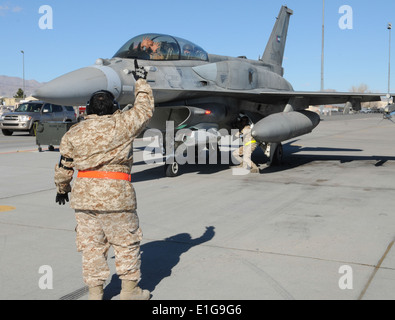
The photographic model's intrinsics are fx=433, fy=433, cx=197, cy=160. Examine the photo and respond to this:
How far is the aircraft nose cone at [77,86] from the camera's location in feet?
26.2

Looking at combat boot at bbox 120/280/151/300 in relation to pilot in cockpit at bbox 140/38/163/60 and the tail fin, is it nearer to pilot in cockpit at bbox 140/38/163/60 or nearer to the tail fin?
pilot in cockpit at bbox 140/38/163/60

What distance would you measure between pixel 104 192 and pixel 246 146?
328 inches

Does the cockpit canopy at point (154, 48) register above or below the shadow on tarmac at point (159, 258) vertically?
above

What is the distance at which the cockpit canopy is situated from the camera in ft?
32.6

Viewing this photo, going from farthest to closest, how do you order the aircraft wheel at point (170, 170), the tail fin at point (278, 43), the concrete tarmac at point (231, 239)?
the tail fin at point (278, 43) → the aircraft wheel at point (170, 170) → the concrete tarmac at point (231, 239)

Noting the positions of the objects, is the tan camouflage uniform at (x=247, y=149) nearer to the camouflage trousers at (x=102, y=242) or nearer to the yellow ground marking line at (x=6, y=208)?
the yellow ground marking line at (x=6, y=208)

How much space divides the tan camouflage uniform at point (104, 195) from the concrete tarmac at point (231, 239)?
1.56 feet

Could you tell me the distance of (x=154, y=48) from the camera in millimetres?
10117

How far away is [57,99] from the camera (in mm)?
8031

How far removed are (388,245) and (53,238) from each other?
4.20 metres

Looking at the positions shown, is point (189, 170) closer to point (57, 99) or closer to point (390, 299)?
point (57, 99)

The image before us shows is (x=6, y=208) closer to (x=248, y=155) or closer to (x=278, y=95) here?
(x=248, y=155)

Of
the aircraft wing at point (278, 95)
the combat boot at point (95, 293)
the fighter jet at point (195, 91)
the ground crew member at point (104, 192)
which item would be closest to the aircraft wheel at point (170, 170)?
the fighter jet at point (195, 91)

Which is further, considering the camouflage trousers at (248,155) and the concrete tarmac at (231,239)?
the camouflage trousers at (248,155)
